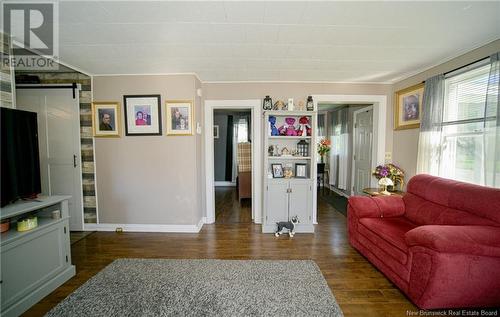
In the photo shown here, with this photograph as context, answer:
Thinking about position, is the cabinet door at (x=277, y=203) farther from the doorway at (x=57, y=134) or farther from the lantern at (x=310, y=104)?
the doorway at (x=57, y=134)

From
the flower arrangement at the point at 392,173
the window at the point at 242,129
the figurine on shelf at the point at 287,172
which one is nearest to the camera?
the flower arrangement at the point at 392,173

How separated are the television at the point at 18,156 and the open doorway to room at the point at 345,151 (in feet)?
14.3

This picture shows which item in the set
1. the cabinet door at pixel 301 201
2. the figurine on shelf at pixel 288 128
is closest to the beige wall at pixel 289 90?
the figurine on shelf at pixel 288 128

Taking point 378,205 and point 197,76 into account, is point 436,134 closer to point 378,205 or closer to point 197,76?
point 378,205

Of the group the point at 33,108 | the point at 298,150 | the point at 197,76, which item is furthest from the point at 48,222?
the point at 298,150

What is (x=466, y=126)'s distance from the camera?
244cm

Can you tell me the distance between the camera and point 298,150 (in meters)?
3.54

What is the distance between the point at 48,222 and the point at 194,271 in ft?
4.86

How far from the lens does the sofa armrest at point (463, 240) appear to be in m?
1.57

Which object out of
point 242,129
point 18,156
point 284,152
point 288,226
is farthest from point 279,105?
point 242,129

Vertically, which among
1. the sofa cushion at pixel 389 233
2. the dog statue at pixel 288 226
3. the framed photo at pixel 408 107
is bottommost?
the dog statue at pixel 288 226

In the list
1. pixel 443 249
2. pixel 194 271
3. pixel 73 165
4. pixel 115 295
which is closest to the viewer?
pixel 443 249

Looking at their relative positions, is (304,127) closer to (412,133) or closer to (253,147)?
(253,147)

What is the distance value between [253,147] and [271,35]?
1886 millimetres
